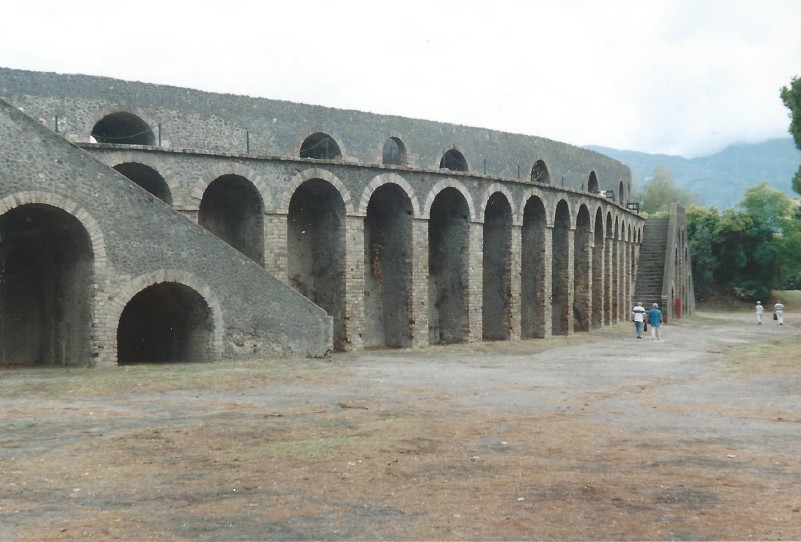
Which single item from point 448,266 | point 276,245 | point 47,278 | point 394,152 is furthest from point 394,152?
point 47,278

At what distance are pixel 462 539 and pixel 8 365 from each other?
611 inches

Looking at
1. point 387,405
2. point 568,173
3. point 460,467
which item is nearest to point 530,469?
point 460,467

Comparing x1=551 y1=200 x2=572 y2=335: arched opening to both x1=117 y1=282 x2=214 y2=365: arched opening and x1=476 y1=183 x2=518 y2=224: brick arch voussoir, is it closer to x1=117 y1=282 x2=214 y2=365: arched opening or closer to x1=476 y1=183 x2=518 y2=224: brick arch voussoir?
x1=476 y1=183 x2=518 y2=224: brick arch voussoir

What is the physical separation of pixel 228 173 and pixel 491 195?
961 cm

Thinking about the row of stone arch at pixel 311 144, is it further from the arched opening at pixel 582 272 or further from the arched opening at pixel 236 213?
the arched opening at pixel 582 272

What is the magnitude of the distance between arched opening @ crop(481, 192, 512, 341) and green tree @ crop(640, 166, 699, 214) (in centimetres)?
5603

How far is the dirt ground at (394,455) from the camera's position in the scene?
20.5ft

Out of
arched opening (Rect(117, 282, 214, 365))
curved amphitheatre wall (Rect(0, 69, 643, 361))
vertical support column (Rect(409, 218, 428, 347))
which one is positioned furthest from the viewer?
vertical support column (Rect(409, 218, 428, 347))

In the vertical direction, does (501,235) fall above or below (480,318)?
above

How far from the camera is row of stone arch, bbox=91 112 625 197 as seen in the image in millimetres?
21156

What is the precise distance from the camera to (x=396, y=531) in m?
6.04

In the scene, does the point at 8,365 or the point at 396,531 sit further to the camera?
the point at 8,365

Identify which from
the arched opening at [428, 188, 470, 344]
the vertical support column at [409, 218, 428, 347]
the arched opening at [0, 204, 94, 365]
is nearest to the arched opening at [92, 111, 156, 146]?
the arched opening at [0, 204, 94, 365]

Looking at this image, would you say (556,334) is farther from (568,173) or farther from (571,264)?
(568,173)
